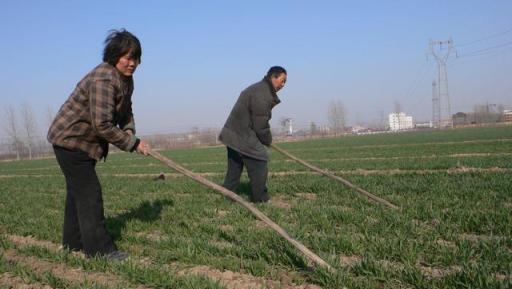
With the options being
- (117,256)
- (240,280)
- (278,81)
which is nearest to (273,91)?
(278,81)

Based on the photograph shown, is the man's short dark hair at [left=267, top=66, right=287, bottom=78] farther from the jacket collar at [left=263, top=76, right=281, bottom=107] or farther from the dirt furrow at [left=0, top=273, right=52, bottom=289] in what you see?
the dirt furrow at [left=0, top=273, right=52, bottom=289]

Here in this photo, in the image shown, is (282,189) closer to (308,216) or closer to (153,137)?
(308,216)

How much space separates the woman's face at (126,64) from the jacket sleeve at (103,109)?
9.6 inches

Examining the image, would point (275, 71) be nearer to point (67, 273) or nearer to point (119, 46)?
point (119, 46)

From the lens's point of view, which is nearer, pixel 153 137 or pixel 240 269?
pixel 240 269

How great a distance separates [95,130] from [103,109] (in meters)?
0.23

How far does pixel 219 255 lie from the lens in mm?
4125

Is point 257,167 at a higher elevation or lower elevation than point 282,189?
higher

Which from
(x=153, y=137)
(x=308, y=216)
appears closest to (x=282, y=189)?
(x=308, y=216)

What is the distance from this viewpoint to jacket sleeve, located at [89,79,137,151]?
3949 mm

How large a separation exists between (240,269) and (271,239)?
801 mm

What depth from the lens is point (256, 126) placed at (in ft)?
21.5

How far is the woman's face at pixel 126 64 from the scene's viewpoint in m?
4.13

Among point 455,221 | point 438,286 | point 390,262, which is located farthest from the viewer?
point 455,221
